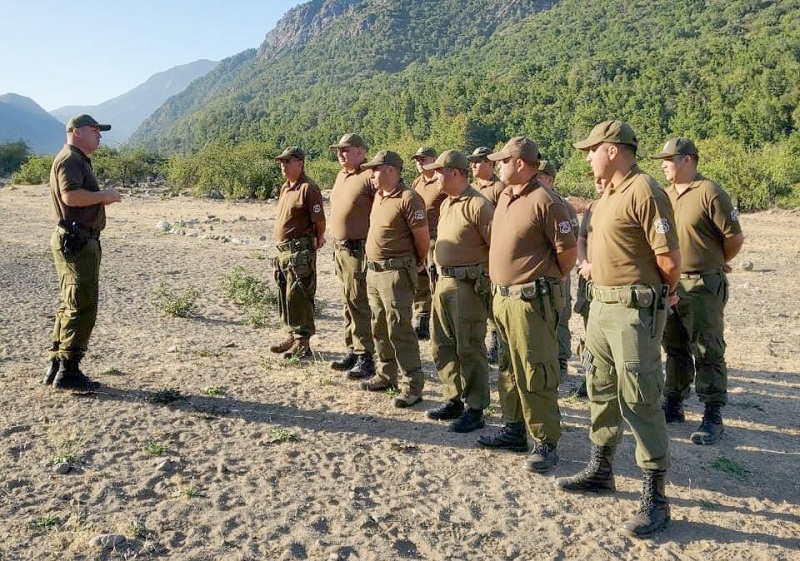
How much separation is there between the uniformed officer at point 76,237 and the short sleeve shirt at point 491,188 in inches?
138

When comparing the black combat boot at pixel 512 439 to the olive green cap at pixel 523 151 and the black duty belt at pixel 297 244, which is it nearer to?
Answer: the olive green cap at pixel 523 151

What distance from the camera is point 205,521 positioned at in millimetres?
3244

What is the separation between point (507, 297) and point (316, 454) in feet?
5.40

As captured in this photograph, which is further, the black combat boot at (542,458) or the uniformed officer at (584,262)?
the uniformed officer at (584,262)

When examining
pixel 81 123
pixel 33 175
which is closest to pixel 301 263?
pixel 81 123

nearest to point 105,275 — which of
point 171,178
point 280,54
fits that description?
point 171,178

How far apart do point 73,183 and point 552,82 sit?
2392 inches

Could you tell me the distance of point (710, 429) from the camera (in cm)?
450

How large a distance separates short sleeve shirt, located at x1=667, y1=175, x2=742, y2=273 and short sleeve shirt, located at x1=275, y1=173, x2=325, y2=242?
3.23m

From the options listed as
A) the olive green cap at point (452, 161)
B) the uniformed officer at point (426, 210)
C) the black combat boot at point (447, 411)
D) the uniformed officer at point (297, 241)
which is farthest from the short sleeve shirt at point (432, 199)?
the black combat boot at point (447, 411)

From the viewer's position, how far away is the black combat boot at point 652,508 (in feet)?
10.5

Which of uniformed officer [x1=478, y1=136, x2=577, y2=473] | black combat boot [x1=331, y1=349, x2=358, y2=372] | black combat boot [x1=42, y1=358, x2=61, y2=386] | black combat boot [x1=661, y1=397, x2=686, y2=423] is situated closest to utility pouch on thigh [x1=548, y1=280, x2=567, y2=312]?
uniformed officer [x1=478, y1=136, x2=577, y2=473]

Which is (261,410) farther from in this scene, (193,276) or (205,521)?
(193,276)

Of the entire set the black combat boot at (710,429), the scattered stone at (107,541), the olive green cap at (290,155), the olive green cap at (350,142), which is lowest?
the black combat boot at (710,429)
